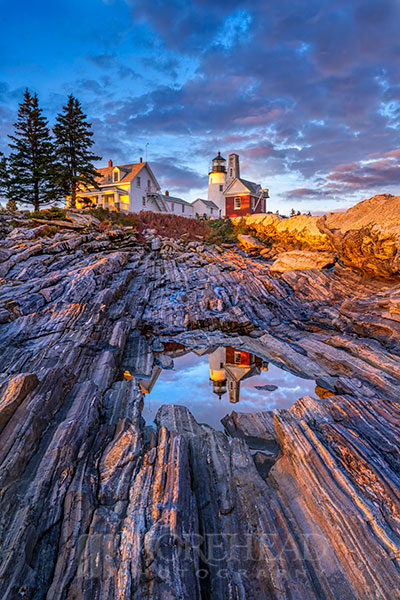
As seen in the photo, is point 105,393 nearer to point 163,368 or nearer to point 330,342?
point 163,368

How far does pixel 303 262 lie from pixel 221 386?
601 inches

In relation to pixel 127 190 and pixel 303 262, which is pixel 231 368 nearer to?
pixel 303 262

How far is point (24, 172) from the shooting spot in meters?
36.0

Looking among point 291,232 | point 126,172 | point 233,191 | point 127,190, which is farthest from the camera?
point 233,191

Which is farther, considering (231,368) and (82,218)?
(82,218)

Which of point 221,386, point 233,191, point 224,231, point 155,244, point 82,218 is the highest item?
point 233,191

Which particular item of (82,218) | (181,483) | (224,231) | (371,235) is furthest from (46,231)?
(181,483)

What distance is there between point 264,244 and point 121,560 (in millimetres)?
33131

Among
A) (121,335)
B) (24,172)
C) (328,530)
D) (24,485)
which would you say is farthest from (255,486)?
(24,172)

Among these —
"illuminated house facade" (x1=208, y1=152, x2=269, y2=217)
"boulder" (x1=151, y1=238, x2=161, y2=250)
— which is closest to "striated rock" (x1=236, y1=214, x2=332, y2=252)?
"boulder" (x1=151, y1=238, x2=161, y2=250)

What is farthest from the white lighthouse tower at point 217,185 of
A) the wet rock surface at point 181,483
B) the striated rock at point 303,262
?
the wet rock surface at point 181,483

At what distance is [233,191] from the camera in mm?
62625

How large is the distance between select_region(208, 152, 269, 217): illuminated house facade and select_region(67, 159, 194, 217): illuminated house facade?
1708cm

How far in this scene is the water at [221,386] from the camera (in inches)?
424
